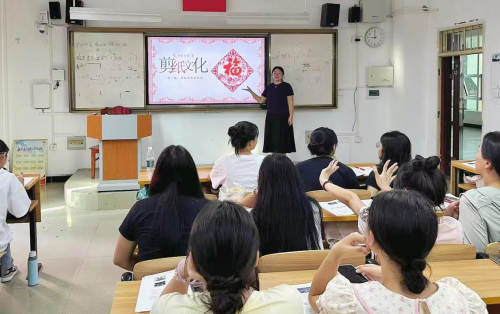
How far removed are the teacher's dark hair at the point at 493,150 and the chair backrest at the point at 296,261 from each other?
1.06 m

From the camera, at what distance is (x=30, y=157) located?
775 centimetres

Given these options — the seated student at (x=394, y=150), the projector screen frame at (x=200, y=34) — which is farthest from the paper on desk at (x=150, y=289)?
the projector screen frame at (x=200, y=34)

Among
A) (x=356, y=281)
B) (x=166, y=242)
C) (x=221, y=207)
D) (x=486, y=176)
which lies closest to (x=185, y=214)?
(x=166, y=242)

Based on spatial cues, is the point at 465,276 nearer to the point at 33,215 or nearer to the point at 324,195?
the point at 324,195

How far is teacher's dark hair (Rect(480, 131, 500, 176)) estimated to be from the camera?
2783 millimetres

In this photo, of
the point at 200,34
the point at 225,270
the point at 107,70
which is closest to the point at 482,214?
the point at 225,270

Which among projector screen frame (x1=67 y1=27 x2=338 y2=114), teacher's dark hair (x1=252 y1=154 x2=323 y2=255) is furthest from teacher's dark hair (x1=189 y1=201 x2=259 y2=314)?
projector screen frame (x1=67 y1=27 x2=338 y2=114)

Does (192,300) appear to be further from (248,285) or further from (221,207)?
(221,207)

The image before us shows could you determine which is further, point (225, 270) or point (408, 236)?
point (408, 236)

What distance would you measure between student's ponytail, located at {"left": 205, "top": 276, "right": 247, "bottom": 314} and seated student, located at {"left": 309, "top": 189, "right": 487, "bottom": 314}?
1.14 feet

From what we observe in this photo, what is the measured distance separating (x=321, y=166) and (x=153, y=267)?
1.92 metres

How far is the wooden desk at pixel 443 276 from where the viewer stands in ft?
6.37

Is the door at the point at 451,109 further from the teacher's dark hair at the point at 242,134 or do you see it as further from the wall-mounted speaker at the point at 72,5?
the wall-mounted speaker at the point at 72,5

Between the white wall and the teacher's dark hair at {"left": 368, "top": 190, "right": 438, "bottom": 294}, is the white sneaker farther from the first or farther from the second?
the white wall
